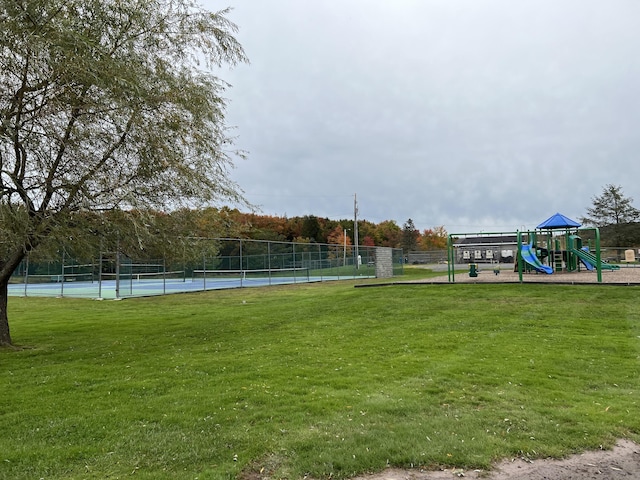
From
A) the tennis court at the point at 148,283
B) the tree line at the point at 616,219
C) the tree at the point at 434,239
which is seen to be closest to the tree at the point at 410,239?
the tree at the point at 434,239

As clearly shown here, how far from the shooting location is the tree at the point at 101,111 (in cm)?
655

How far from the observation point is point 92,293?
22703 mm

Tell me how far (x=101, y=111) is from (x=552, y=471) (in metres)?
7.66

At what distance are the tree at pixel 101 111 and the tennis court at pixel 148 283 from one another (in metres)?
13.0

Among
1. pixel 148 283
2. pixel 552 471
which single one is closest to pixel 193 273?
pixel 148 283

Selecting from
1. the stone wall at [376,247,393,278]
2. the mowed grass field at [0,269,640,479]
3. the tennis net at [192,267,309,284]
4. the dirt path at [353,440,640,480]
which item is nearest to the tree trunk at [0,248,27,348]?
the mowed grass field at [0,269,640,479]

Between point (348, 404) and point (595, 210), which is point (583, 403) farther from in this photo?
point (595, 210)

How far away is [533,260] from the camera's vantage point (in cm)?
2130

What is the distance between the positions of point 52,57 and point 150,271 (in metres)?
17.4

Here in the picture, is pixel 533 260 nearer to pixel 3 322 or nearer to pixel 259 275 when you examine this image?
pixel 259 275

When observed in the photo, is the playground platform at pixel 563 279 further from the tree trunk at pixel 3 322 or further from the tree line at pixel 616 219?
the tree line at pixel 616 219

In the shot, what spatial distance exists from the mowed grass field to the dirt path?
0.11 meters

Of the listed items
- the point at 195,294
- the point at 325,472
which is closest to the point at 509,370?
the point at 325,472

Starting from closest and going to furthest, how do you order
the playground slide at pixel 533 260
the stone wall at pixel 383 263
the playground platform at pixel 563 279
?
the playground platform at pixel 563 279 → the playground slide at pixel 533 260 → the stone wall at pixel 383 263
